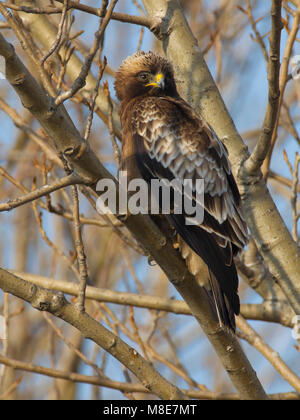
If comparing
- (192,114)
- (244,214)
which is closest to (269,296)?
(244,214)

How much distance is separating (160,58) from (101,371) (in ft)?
9.91

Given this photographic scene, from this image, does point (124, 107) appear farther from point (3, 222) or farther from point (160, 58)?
point (3, 222)

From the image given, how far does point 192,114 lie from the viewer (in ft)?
16.7

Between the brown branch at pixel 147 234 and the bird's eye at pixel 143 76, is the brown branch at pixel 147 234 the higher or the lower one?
the lower one

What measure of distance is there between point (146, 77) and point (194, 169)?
55.5 inches

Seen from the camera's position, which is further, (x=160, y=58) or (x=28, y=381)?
(x=28, y=381)

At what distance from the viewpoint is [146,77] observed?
19.6 ft

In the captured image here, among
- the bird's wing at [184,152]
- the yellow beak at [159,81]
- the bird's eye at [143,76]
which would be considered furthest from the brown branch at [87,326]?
the bird's eye at [143,76]

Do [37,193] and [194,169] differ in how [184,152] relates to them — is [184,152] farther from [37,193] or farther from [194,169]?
[37,193]

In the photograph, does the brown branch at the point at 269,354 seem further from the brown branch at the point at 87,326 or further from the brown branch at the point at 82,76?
the brown branch at the point at 82,76

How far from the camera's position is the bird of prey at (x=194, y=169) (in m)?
4.42

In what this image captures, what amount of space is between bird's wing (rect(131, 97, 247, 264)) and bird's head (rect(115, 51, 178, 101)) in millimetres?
712

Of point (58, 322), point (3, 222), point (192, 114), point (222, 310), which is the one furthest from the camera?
point (3, 222)

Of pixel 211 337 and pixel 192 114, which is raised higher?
pixel 192 114
